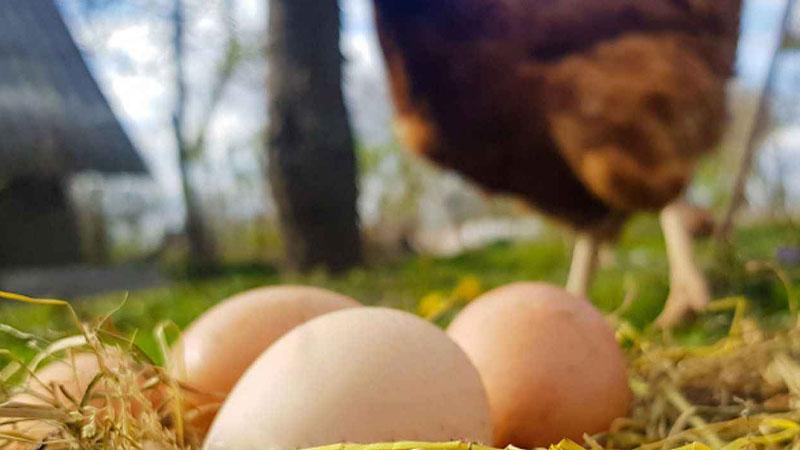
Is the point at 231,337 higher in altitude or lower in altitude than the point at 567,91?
lower

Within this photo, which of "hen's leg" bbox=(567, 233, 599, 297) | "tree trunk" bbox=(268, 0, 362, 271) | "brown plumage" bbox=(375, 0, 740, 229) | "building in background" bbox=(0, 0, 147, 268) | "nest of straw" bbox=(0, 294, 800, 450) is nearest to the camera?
"nest of straw" bbox=(0, 294, 800, 450)

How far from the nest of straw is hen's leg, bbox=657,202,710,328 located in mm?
276

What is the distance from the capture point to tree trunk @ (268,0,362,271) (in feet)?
4.73

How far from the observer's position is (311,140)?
4.87ft

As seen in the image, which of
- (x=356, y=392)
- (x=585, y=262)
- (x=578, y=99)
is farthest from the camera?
(x=585, y=262)

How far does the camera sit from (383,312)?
0.44 metres

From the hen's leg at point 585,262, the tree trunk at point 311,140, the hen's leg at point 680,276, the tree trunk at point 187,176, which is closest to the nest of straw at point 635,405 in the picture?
the hen's leg at point 680,276

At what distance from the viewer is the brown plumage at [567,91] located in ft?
3.52

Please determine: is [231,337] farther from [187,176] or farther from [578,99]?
[187,176]

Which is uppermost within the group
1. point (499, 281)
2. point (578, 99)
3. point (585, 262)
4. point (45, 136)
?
point (578, 99)

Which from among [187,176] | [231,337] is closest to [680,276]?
[231,337]

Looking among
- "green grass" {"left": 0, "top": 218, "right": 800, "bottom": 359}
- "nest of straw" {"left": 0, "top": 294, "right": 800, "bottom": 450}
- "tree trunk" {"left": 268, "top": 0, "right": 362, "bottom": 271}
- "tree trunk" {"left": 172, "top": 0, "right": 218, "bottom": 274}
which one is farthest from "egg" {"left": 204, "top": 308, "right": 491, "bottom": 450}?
"tree trunk" {"left": 172, "top": 0, "right": 218, "bottom": 274}

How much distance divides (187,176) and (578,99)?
91cm

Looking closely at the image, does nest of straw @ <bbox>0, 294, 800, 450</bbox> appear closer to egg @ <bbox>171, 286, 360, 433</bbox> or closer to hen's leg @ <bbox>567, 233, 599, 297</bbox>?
egg @ <bbox>171, 286, 360, 433</bbox>
